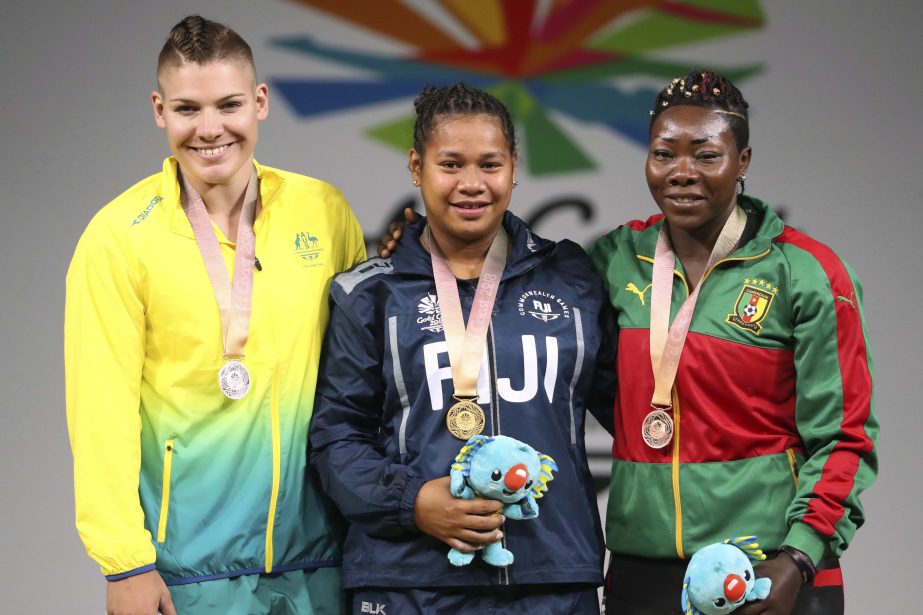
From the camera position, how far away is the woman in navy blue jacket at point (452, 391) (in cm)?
230

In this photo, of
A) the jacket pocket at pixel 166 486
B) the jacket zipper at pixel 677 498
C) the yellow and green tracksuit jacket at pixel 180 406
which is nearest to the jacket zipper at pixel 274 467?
the yellow and green tracksuit jacket at pixel 180 406

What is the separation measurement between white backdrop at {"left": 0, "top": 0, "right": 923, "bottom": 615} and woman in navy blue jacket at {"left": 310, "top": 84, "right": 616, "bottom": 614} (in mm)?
1748

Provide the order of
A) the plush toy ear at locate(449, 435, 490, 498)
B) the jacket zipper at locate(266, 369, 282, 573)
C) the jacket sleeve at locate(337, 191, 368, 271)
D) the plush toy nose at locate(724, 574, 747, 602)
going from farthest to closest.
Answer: the jacket sleeve at locate(337, 191, 368, 271), the jacket zipper at locate(266, 369, 282, 573), the plush toy ear at locate(449, 435, 490, 498), the plush toy nose at locate(724, 574, 747, 602)

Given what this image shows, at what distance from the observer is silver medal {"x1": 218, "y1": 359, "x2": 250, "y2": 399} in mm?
2391

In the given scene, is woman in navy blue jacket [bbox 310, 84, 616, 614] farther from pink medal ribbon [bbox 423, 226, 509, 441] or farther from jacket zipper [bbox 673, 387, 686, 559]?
jacket zipper [bbox 673, 387, 686, 559]

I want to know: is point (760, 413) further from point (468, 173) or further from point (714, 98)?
point (468, 173)

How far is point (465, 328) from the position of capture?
238 centimetres

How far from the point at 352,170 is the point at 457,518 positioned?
2.17 m

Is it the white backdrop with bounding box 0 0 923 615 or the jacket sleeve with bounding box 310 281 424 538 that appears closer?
the jacket sleeve with bounding box 310 281 424 538

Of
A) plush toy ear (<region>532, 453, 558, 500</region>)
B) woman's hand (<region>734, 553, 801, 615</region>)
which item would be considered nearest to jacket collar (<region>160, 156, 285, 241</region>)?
plush toy ear (<region>532, 453, 558, 500</region>)

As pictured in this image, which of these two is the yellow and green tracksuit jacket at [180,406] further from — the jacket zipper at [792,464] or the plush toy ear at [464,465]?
the jacket zipper at [792,464]

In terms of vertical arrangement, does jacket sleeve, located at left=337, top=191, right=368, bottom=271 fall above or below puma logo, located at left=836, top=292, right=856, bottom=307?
above

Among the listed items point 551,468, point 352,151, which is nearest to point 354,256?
point 551,468

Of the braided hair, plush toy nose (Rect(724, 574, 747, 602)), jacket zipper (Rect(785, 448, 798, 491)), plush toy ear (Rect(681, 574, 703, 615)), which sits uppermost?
the braided hair
